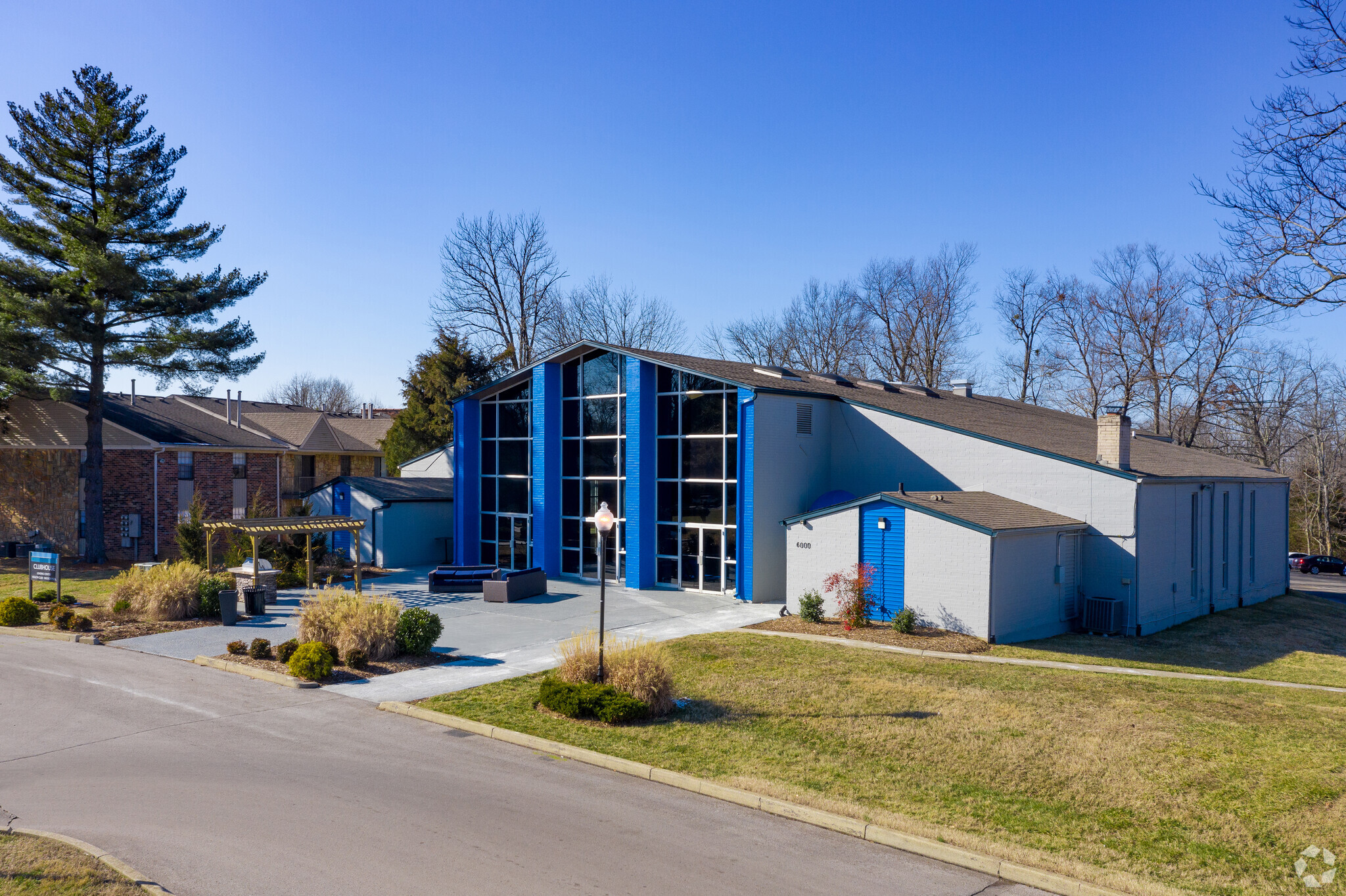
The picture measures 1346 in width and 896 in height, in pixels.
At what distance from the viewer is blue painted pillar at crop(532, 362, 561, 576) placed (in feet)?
93.4

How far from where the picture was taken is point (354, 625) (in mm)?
16281

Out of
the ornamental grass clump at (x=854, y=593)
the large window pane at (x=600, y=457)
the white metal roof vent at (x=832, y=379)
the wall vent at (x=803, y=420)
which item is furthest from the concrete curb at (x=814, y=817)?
the white metal roof vent at (x=832, y=379)

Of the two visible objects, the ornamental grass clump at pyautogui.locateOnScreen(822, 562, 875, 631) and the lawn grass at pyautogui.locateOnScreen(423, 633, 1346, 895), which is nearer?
the lawn grass at pyautogui.locateOnScreen(423, 633, 1346, 895)

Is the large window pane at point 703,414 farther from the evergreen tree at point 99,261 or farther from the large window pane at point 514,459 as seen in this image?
the evergreen tree at point 99,261

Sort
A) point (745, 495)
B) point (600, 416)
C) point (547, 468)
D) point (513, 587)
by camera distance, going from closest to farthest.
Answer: point (745, 495), point (513, 587), point (600, 416), point (547, 468)

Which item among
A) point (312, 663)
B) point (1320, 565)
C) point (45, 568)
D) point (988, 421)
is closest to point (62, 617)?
point (45, 568)

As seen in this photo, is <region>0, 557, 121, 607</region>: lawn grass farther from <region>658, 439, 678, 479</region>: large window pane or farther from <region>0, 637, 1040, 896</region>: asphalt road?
<region>658, 439, 678, 479</region>: large window pane

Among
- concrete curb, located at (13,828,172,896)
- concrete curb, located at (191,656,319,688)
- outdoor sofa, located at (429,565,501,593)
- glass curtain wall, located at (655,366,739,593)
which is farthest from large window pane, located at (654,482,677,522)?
concrete curb, located at (13,828,172,896)

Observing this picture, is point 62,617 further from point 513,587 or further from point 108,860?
point 108,860

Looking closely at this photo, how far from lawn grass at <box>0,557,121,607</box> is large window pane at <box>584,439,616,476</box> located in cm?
1400

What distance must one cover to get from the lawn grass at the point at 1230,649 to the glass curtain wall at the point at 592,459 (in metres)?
13.0

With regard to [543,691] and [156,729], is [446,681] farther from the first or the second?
[156,729]

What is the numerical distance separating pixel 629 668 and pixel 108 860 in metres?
6.84

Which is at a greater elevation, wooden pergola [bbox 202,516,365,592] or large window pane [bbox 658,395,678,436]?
large window pane [bbox 658,395,678,436]
